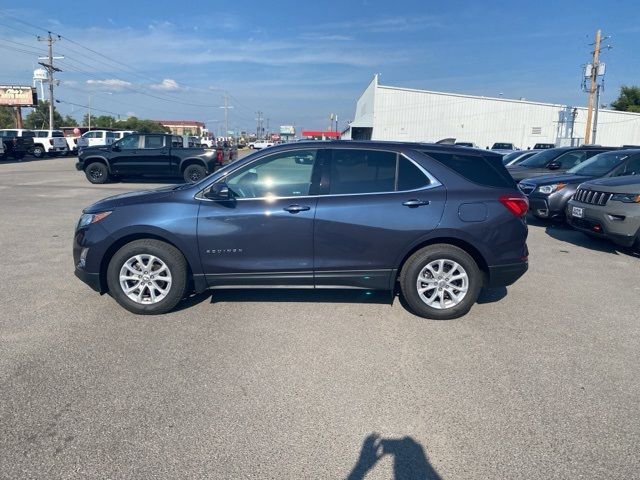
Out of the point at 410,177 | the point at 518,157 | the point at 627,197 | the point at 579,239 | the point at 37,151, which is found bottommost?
the point at 579,239

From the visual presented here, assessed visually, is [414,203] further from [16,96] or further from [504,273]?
[16,96]

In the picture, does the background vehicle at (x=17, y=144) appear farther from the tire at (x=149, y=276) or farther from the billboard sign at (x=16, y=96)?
the tire at (x=149, y=276)

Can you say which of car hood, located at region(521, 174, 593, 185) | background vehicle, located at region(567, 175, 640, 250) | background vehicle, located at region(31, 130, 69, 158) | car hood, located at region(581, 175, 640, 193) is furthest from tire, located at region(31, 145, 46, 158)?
car hood, located at region(581, 175, 640, 193)

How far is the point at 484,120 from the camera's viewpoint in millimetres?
49406

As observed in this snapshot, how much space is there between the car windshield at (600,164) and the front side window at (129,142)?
14.2 meters

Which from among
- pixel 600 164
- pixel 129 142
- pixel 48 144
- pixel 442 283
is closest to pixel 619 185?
pixel 600 164

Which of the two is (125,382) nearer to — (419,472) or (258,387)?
(258,387)

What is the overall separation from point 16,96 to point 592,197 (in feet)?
193

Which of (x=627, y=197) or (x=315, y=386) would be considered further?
(x=627, y=197)

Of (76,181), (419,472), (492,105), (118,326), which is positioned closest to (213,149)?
(76,181)

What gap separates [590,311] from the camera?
4.98m

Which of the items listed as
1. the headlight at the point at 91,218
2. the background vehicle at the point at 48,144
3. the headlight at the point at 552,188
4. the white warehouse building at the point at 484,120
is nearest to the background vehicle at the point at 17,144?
the background vehicle at the point at 48,144

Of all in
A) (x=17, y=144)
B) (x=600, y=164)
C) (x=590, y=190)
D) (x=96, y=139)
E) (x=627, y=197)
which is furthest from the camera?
(x=96, y=139)

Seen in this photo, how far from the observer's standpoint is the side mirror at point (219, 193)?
4.42 metres
